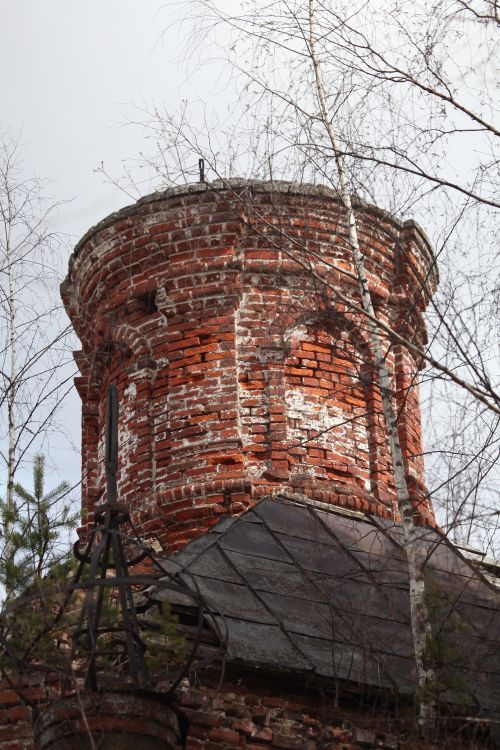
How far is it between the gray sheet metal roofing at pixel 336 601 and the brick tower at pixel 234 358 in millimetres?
Result: 945

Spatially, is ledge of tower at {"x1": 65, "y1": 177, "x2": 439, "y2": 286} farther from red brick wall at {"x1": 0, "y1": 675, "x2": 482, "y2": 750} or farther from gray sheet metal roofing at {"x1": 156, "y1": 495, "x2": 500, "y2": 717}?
red brick wall at {"x1": 0, "y1": 675, "x2": 482, "y2": 750}

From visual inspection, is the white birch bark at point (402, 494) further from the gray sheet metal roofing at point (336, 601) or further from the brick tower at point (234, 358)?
the brick tower at point (234, 358)

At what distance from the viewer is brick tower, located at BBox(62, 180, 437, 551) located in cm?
1161

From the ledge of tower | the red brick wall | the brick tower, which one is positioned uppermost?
the ledge of tower

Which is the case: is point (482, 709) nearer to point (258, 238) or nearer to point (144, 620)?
point (144, 620)

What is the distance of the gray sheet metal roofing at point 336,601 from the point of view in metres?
8.48

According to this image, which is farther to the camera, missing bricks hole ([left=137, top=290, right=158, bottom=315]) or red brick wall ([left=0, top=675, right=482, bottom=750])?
missing bricks hole ([left=137, top=290, right=158, bottom=315])

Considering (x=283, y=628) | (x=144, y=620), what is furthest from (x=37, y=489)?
(x=283, y=628)

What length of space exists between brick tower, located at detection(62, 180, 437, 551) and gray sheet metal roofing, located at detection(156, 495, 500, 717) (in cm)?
94

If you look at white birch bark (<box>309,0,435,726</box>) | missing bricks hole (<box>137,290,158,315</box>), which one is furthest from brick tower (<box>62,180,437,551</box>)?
white birch bark (<box>309,0,435,726</box>)

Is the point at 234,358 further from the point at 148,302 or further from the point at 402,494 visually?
the point at 402,494

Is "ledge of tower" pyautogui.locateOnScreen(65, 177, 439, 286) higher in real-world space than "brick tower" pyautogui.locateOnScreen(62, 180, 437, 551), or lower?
higher

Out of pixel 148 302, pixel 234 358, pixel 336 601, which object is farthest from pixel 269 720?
pixel 148 302

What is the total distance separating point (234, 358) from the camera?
12008 millimetres
